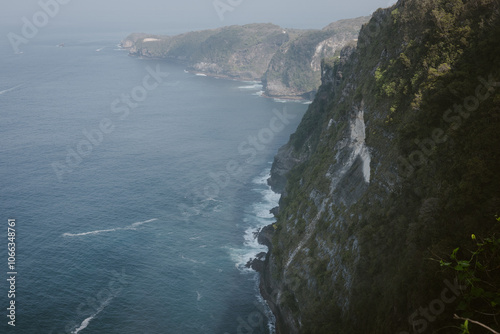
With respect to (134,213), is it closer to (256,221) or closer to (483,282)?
(256,221)

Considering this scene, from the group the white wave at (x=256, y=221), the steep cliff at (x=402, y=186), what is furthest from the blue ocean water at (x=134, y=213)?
the steep cliff at (x=402, y=186)

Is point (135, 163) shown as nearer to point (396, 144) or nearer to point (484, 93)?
point (396, 144)

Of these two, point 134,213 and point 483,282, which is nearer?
point 483,282

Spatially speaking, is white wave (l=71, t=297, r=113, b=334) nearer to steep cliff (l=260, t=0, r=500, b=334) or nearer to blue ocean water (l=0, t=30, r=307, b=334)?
blue ocean water (l=0, t=30, r=307, b=334)

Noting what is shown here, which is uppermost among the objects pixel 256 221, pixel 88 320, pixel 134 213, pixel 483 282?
pixel 483 282

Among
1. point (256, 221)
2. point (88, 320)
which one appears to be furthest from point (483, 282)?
point (256, 221)

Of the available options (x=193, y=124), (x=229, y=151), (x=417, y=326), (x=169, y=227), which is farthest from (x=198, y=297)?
(x=193, y=124)
